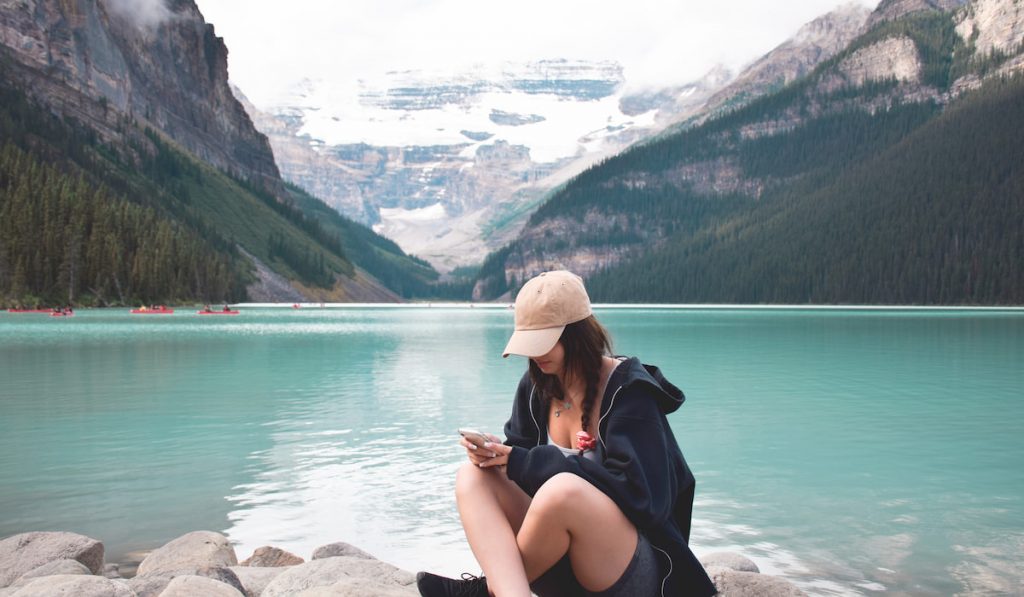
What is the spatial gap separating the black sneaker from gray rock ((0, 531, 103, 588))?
5.12 metres

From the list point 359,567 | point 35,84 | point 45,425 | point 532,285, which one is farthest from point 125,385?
point 35,84

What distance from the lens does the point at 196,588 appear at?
21.6 ft

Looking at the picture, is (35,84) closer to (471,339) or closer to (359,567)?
(471,339)

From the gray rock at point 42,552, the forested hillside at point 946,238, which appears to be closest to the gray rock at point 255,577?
the gray rock at point 42,552

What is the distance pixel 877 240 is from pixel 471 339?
149 m

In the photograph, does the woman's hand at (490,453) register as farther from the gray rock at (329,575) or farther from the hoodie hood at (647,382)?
the gray rock at (329,575)

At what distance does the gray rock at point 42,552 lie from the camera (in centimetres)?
869

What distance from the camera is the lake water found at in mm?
11164

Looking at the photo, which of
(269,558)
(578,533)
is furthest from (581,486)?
(269,558)

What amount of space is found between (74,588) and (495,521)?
11.2ft

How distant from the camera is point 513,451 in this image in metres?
5.41

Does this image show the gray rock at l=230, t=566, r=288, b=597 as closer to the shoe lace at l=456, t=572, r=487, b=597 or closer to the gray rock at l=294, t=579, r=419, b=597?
the gray rock at l=294, t=579, r=419, b=597

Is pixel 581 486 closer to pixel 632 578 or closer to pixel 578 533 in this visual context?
pixel 578 533

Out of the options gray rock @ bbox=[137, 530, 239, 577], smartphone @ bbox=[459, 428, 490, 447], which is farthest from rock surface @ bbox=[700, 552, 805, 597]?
gray rock @ bbox=[137, 530, 239, 577]
